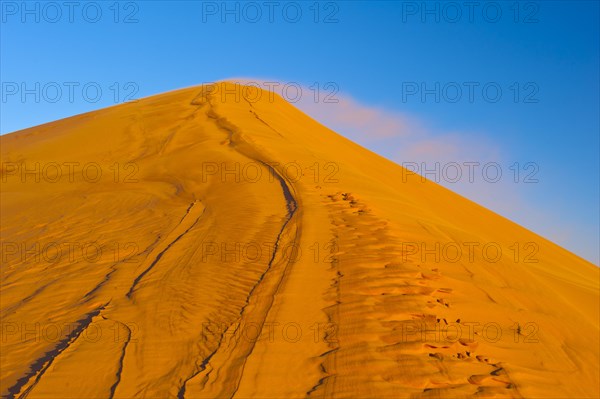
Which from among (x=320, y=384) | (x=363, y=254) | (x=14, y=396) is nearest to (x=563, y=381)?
(x=320, y=384)

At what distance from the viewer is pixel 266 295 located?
6.43 metres

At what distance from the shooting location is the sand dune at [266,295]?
4969mm

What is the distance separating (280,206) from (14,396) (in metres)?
5.56

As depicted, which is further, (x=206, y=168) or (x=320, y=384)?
(x=206, y=168)

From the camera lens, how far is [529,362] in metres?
5.34

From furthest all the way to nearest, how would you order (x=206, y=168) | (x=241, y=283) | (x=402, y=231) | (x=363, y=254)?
(x=206, y=168) < (x=402, y=231) < (x=363, y=254) < (x=241, y=283)

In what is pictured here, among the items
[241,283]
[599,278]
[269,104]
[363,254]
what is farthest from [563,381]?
[269,104]

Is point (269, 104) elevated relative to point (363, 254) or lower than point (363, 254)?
elevated

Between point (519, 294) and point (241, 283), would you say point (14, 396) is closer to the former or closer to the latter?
point (241, 283)

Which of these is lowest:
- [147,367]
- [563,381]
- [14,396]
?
[14,396]

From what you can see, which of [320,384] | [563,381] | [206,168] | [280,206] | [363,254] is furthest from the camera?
[206,168]

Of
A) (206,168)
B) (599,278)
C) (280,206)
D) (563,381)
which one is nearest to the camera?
(563,381)

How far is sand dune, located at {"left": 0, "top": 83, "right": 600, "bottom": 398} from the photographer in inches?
196

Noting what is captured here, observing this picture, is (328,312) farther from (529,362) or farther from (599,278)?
(599,278)
